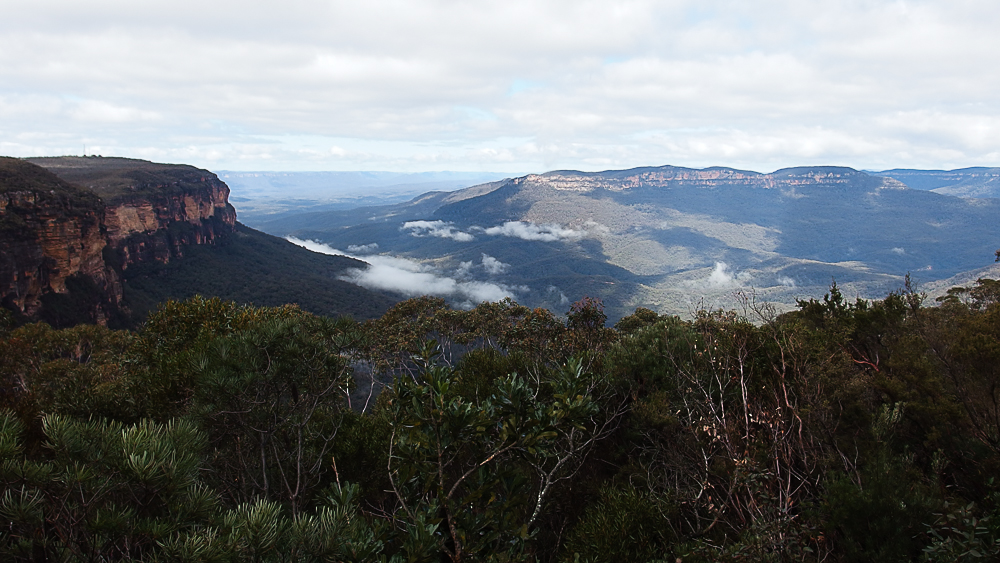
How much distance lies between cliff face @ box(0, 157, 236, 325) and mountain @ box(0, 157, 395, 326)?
0.10 meters

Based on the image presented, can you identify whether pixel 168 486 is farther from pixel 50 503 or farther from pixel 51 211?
pixel 51 211

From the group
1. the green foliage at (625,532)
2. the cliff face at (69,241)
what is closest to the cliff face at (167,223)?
the cliff face at (69,241)

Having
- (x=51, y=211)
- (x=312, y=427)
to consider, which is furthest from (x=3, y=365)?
(x=51, y=211)

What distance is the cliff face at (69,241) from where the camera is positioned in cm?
3791

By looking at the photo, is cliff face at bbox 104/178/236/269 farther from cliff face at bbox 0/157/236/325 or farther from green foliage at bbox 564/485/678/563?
green foliage at bbox 564/485/678/563

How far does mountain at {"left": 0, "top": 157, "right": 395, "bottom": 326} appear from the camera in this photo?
39.5 meters

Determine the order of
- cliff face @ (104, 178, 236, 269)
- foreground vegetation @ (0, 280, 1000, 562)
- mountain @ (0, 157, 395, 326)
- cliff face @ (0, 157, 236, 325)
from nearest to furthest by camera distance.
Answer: foreground vegetation @ (0, 280, 1000, 562) → cliff face @ (0, 157, 236, 325) → mountain @ (0, 157, 395, 326) → cliff face @ (104, 178, 236, 269)

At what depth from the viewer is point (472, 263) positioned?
19100 centimetres

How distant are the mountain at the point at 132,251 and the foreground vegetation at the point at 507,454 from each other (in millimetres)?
35052

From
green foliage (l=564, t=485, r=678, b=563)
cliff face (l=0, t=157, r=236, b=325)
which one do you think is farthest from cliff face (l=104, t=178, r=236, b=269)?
green foliage (l=564, t=485, r=678, b=563)

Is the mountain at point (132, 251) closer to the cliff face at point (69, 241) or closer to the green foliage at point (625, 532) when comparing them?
the cliff face at point (69, 241)

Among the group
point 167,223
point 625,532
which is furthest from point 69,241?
point 625,532

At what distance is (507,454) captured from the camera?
6254mm

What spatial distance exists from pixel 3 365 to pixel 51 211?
33.1 meters
